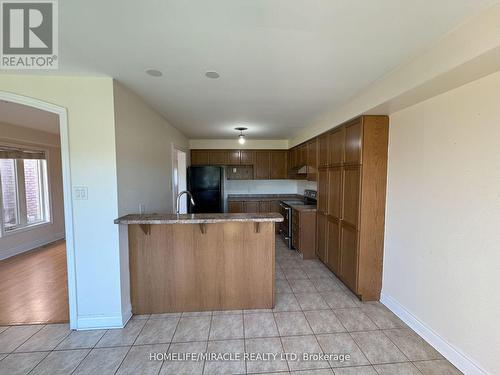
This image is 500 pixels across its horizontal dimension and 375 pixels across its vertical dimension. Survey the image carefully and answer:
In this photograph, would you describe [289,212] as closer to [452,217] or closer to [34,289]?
[452,217]

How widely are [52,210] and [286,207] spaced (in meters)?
5.18

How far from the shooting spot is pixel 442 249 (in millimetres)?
1929

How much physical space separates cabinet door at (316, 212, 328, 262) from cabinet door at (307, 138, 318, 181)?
713 millimetres

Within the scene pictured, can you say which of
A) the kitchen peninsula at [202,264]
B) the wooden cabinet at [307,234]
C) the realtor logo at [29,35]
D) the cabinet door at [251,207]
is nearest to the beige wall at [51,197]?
the realtor logo at [29,35]

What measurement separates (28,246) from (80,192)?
12.7ft

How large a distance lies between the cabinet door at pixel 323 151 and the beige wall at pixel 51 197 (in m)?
5.37

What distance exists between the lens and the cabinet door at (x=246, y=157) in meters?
5.75

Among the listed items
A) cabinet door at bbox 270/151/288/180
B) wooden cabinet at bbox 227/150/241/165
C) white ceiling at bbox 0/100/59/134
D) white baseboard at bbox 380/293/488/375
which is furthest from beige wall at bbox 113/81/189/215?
white baseboard at bbox 380/293/488/375

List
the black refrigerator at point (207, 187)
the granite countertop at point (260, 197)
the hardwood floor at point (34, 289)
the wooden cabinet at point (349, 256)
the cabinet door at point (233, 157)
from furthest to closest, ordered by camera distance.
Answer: the cabinet door at point (233, 157)
the granite countertop at point (260, 197)
the black refrigerator at point (207, 187)
the wooden cabinet at point (349, 256)
the hardwood floor at point (34, 289)

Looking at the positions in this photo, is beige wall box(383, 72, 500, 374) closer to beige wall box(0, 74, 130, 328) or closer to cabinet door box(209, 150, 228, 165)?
beige wall box(0, 74, 130, 328)

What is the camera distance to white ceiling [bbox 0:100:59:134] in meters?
2.92

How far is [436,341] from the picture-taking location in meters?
1.96

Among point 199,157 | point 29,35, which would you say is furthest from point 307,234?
point 29,35

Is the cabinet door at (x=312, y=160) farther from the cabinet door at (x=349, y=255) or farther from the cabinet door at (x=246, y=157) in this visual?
the cabinet door at (x=246, y=157)
